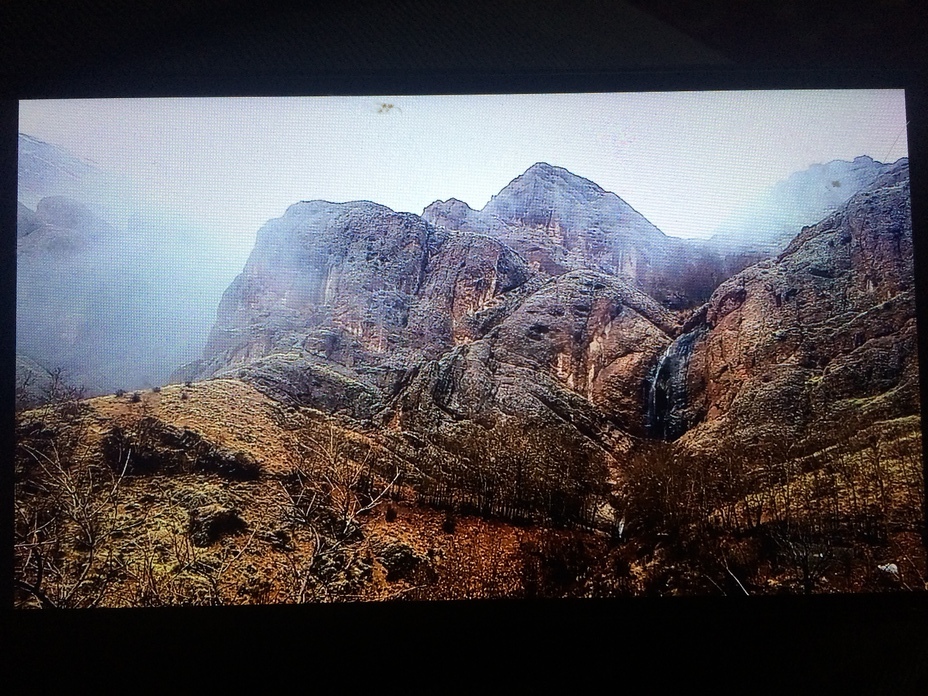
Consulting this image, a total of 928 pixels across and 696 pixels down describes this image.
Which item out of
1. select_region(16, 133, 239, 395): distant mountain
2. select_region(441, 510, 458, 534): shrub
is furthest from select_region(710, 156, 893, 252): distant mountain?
select_region(16, 133, 239, 395): distant mountain

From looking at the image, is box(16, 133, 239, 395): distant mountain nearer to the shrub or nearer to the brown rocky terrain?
the brown rocky terrain

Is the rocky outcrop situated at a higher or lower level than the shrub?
higher

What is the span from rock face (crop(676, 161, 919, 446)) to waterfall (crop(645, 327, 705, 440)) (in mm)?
27

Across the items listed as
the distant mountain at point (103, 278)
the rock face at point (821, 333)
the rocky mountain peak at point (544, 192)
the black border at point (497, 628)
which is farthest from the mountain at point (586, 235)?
the distant mountain at point (103, 278)

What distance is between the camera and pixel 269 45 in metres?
2.10

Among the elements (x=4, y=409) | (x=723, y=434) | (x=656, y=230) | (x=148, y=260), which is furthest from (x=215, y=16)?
(x=723, y=434)

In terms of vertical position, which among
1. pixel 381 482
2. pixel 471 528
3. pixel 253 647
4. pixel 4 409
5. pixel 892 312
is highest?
pixel 892 312

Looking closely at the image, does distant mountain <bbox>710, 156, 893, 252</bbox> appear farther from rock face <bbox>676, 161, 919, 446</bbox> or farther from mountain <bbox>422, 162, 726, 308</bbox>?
mountain <bbox>422, 162, 726, 308</bbox>

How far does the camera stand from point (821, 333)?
85.5 inches

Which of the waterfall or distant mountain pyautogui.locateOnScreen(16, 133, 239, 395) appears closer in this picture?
distant mountain pyautogui.locateOnScreen(16, 133, 239, 395)

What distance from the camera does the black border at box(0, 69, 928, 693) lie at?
2059 millimetres

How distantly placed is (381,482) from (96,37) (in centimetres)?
204

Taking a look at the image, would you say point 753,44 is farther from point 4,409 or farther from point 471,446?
point 4,409

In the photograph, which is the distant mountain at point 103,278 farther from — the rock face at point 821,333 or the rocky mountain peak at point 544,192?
the rock face at point 821,333
